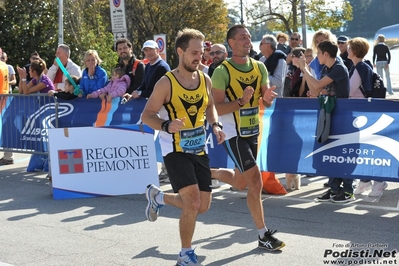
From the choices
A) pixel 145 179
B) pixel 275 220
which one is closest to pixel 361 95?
pixel 275 220

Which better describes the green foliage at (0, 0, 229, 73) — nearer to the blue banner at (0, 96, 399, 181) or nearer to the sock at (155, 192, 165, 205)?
the blue banner at (0, 96, 399, 181)

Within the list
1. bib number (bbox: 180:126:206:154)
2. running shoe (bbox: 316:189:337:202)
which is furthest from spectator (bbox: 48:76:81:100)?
bib number (bbox: 180:126:206:154)

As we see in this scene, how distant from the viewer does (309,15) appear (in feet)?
142

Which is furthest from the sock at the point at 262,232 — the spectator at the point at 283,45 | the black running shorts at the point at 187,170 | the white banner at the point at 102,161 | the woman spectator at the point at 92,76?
the spectator at the point at 283,45

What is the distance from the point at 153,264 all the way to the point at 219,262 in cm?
58

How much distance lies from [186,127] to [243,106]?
90 centimetres

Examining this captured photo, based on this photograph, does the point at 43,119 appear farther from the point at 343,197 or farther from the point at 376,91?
the point at 376,91

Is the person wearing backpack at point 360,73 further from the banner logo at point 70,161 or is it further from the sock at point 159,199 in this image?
the banner logo at point 70,161

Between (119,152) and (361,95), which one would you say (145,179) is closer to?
(119,152)

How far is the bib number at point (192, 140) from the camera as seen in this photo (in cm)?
627

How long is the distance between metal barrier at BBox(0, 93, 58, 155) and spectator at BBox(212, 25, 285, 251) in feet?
15.7

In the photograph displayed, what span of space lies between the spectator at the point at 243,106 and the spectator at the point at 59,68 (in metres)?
5.71

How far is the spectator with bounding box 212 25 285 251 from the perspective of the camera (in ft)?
21.9

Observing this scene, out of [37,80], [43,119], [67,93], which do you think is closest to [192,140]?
[67,93]
